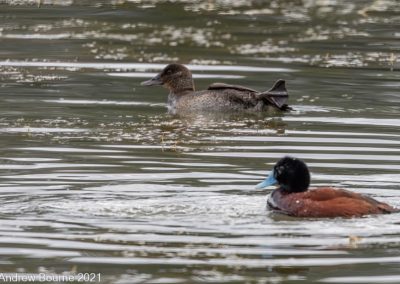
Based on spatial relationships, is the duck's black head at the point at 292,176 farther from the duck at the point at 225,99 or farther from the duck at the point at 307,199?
the duck at the point at 225,99

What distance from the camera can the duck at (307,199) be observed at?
428 inches

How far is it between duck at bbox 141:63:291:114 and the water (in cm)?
23

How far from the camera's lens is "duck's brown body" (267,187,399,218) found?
35.7ft

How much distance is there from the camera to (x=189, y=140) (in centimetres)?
1495

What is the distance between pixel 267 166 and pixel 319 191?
83.0 inches

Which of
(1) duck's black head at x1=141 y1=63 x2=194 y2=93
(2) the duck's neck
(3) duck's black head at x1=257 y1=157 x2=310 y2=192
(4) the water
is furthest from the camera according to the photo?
(1) duck's black head at x1=141 y1=63 x2=194 y2=93

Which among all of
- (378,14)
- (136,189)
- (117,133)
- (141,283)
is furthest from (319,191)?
(378,14)

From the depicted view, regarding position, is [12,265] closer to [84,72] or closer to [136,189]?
[136,189]

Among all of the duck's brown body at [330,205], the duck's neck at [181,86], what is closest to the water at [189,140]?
the duck's brown body at [330,205]

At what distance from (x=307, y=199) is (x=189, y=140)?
13.1 feet

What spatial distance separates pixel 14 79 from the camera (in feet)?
61.7

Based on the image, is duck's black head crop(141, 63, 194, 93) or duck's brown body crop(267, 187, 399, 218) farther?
duck's black head crop(141, 63, 194, 93)

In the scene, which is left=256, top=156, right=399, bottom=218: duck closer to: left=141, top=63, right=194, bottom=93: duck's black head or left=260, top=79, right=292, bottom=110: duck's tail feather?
→ left=260, top=79, right=292, bottom=110: duck's tail feather

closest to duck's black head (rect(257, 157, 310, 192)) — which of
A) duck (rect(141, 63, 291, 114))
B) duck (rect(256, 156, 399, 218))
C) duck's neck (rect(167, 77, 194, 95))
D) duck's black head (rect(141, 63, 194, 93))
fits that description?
duck (rect(256, 156, 399, 218))
